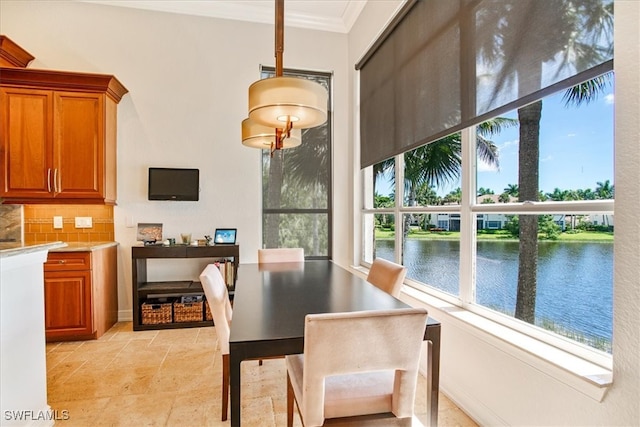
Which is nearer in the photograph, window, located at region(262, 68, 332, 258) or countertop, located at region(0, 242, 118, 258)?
countertop, located at region(0, 242, 118, 258)

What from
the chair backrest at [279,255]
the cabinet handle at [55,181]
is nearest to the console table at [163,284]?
the chair backrest at [279,255]

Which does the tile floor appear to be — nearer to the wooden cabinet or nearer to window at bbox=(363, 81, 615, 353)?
the wooden cabinet

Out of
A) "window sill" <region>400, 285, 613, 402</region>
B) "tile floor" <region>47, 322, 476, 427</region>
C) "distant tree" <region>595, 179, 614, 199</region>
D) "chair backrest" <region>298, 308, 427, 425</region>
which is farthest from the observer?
"tile floor" <region>47, 322, 476, 427</region>

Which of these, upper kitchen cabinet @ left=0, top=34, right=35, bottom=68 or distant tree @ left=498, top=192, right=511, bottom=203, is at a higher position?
upper kitchen cabinet @ left=0, top=34, right=35, bottom=68

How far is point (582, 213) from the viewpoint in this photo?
1.48m

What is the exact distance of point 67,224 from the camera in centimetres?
361

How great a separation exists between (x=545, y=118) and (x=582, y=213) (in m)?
0.56

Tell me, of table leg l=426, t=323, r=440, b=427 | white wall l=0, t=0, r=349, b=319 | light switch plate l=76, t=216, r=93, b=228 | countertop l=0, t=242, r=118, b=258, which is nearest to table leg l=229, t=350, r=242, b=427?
table leg l=426, t=323, r=440, b=427

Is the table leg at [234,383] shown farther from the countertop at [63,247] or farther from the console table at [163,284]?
the console table at [163,284]

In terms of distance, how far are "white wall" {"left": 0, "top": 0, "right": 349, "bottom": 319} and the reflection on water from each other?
2692 millimetres

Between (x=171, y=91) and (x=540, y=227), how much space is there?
3.90 metres

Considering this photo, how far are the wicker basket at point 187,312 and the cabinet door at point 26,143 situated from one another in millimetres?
1696

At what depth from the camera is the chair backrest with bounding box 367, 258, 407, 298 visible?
82.7 inches

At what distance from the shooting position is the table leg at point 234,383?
1225 mm
